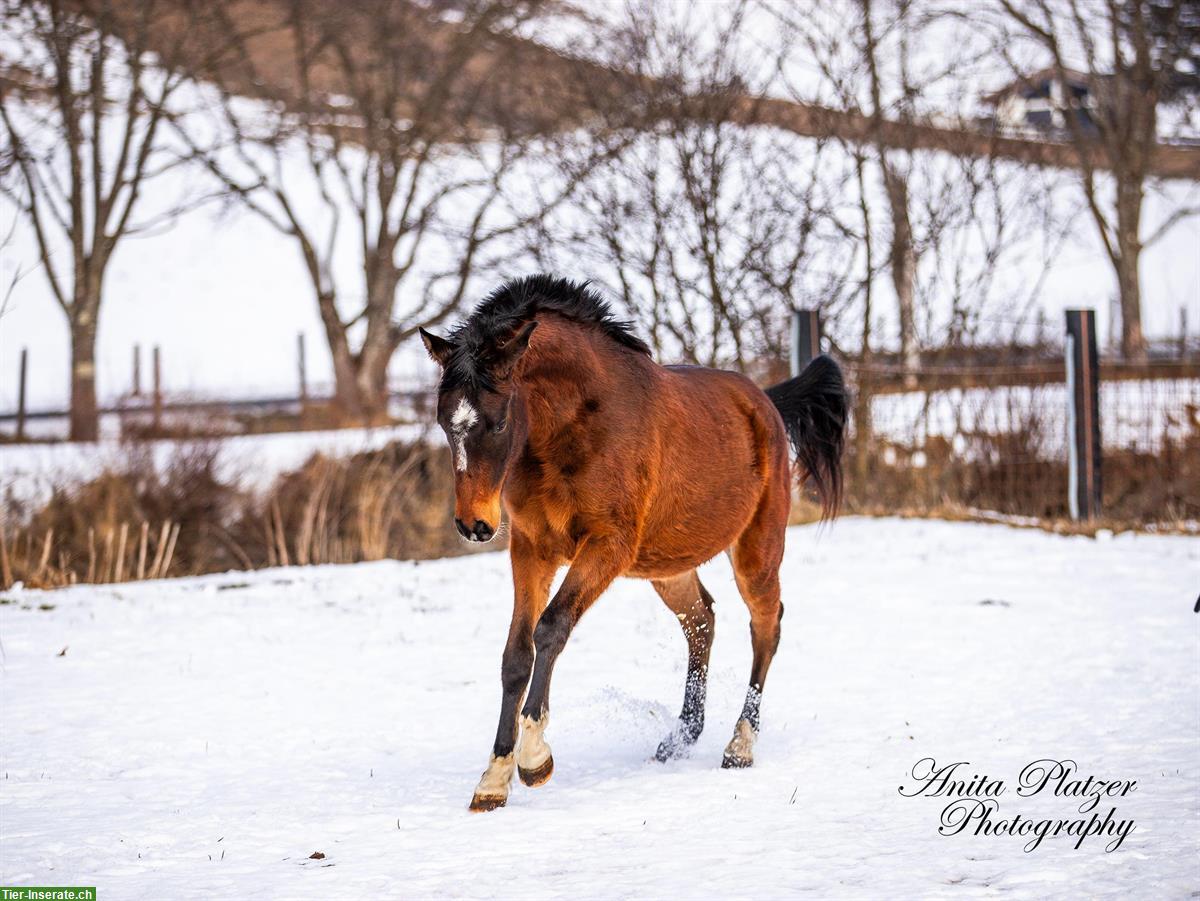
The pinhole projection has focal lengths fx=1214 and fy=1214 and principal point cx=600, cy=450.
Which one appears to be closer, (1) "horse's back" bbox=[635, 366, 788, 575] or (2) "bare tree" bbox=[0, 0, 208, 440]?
(1) "horse's back" bbox=[635, 366, 788, 575]

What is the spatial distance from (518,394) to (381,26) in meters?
18.8

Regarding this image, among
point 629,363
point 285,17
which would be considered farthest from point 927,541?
point 285,17

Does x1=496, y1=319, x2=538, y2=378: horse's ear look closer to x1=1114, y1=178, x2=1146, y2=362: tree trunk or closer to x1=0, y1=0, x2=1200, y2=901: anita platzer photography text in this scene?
x1=0, y1=0, x2=1200, y2=901: anita platzer photography text

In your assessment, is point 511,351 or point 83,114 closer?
point 511,351

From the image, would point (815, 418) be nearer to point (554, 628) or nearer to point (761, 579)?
point (761, 579)

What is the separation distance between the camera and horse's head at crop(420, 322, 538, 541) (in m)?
3.84

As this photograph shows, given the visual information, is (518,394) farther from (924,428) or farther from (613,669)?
(924,428)

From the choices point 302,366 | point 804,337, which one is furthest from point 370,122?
point 804,337

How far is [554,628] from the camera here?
4.26 metres

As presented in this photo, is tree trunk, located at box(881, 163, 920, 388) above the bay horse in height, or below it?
above

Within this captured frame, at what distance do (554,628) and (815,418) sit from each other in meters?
2.73

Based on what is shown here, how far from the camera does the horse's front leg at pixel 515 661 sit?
4.16m

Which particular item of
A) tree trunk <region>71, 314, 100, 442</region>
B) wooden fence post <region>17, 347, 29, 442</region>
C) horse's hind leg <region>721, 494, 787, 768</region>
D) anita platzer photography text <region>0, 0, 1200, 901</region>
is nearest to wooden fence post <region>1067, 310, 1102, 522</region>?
anita platzer photography text <region>0, 0, 1200, 901</region>

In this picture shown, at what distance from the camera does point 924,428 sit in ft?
43.0
